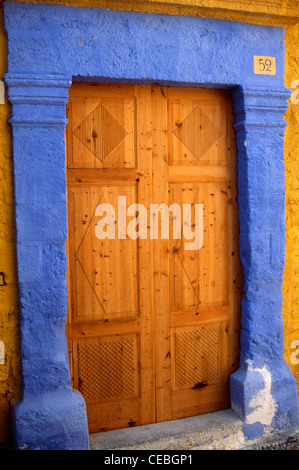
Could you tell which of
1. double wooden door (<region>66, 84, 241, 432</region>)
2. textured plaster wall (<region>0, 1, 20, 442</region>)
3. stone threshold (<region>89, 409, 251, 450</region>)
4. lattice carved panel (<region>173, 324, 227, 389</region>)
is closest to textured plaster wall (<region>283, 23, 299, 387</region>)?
double wooden door (<region>66, 84, 241, 432</region>)

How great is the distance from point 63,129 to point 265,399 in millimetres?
2383

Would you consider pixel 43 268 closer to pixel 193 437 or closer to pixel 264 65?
pixel 193 437

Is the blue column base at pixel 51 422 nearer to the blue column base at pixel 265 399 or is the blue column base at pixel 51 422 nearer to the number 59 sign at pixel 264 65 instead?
the blue column base at pixel 265 399

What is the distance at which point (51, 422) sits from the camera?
2748 mm

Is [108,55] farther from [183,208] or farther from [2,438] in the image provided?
[2,438]

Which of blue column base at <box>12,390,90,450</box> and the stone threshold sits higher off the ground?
blue column base at <box>12,390,90,450</box>

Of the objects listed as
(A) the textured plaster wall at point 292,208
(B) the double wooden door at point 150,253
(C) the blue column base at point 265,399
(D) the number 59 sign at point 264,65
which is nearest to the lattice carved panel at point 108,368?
(B) the double wooden door at point 150,253

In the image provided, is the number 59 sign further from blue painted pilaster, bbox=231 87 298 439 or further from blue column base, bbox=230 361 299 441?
blue column base, bbox=230 361 299 441

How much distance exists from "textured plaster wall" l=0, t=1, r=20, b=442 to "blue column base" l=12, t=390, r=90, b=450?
0.11m

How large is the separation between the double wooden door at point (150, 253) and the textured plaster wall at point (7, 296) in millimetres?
380

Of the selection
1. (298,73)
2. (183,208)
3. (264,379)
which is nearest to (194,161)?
(183,208)

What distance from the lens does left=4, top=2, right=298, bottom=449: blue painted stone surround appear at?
2709 millimetres

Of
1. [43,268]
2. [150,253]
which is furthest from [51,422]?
[150,253]

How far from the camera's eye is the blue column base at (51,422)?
2707 millimetres
